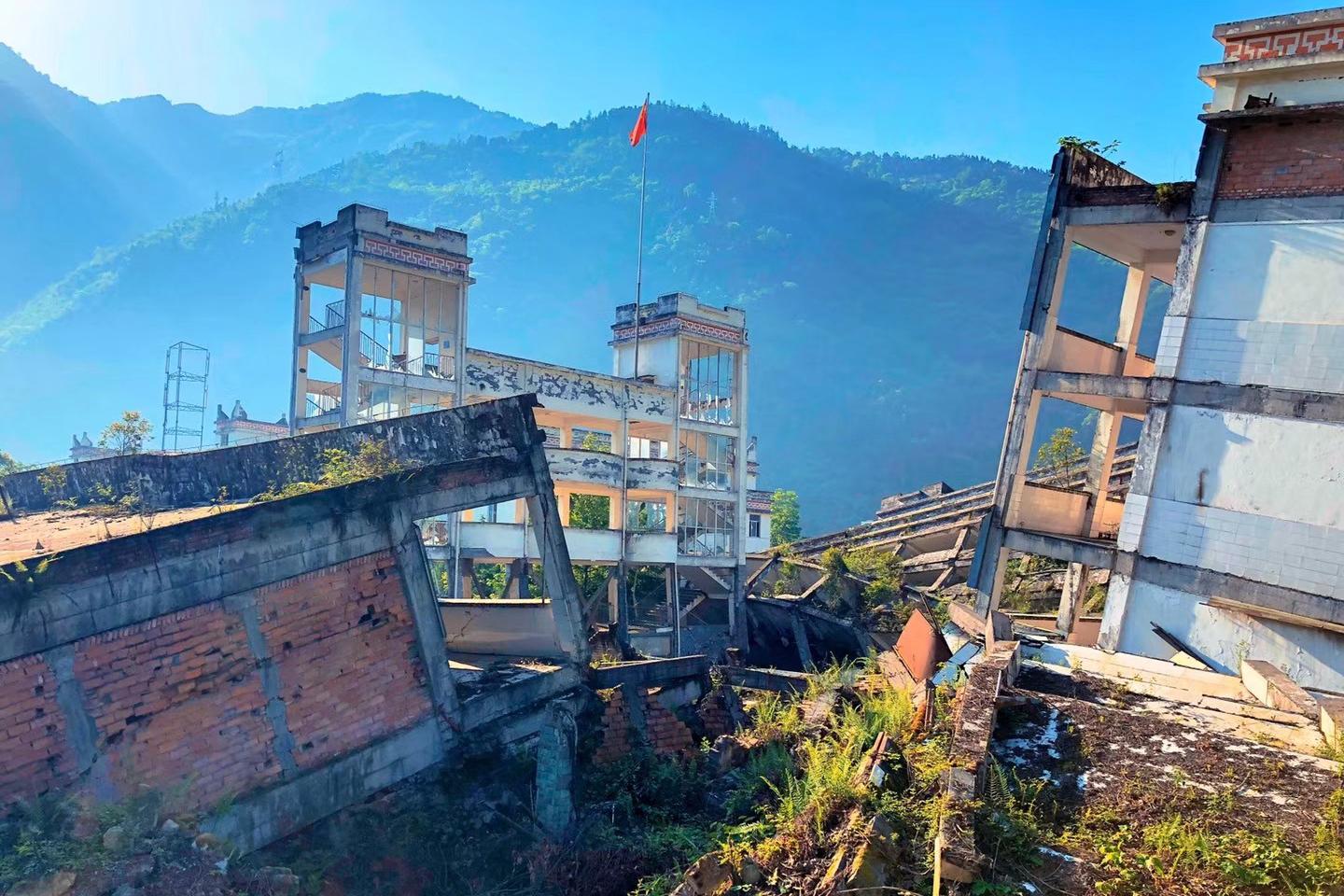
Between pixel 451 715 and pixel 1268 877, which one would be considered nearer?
pixel 1268 877

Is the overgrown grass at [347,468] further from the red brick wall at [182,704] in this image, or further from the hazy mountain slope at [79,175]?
the hazy mountain slope at [79,175]

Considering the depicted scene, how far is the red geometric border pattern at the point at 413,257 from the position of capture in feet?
62.2

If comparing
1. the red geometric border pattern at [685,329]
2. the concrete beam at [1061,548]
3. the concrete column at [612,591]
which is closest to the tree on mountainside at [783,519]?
the red geometric border pattern at [685,329]

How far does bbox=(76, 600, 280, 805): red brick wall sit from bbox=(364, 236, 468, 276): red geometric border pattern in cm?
1239

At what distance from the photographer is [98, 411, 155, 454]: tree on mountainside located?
10070 mm

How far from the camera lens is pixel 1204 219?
13.2m

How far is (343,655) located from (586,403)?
575 inches

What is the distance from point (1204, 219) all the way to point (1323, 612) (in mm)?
5658

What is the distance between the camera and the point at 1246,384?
12.7m

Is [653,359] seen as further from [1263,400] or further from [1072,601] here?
[1263,400]

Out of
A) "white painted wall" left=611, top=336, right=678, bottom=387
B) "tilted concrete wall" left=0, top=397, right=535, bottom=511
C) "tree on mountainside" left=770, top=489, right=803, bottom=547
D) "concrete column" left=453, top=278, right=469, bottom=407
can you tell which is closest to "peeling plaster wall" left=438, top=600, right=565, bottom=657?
"tilted concrete wall" left=0, top=397, right=535, bottom=511

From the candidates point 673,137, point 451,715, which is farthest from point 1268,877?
point 673,137

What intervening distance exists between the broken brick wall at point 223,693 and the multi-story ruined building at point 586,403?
10004 millimetres

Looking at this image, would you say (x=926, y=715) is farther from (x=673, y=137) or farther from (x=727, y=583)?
(x=673, y=137)
